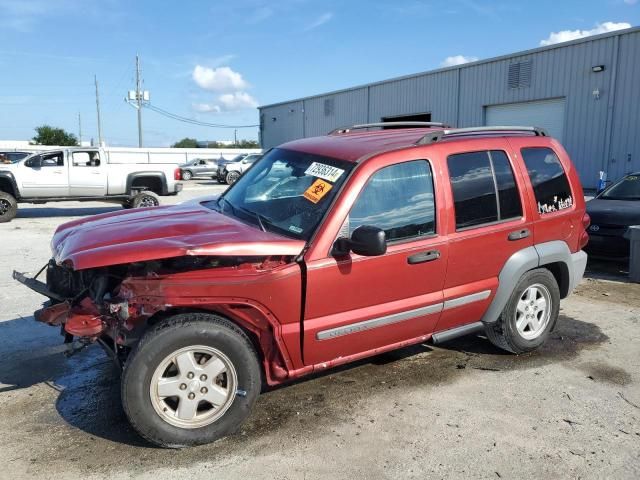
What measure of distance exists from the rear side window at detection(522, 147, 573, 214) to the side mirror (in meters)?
1.94

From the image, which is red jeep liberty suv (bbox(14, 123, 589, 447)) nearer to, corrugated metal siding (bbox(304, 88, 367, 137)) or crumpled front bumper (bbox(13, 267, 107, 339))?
crumpled front bumper (bbox(13, 267, 107, 339))

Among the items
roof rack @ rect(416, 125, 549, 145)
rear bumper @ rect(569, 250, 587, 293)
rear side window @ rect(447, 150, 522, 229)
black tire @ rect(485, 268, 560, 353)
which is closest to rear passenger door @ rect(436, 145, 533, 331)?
rear side window @ rect(447, 150, 522, 229)

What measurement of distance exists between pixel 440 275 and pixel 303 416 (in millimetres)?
1371

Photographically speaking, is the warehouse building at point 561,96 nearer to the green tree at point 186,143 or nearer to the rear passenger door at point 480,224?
the rear passenger door at point 480,224

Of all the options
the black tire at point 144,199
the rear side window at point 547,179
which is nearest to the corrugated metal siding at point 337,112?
the black tire at point 144,199

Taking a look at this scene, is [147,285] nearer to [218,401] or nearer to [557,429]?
[218,401]

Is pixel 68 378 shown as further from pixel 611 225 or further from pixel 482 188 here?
pixel 611 225

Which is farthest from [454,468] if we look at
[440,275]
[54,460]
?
[54,460]

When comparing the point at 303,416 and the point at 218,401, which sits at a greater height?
the point at 218,401

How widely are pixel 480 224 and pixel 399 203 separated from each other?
77 centimetres

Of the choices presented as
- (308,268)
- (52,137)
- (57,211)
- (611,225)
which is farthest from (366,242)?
(52,137)

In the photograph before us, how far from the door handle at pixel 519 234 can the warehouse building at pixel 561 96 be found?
15.5 m

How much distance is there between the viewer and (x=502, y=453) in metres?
3.16

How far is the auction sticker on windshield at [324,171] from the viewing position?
3.66 meters
